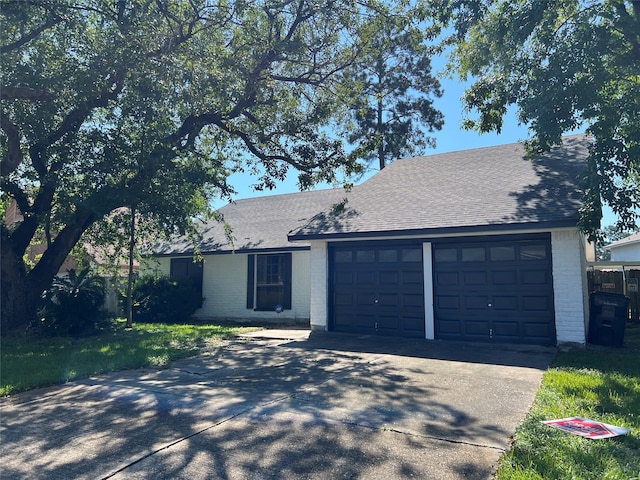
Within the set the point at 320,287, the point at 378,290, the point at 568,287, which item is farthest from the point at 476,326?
the point at 320,287

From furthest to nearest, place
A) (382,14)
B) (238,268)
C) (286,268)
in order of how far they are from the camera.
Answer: (238,268), (286,268), (382,14)

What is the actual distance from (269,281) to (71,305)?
6346mm

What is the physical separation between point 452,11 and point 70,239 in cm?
1161

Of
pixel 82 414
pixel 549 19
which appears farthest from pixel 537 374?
pixel 549 19

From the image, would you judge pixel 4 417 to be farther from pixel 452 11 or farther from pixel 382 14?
pixel 382 14

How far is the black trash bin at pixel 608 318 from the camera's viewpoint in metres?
9.65

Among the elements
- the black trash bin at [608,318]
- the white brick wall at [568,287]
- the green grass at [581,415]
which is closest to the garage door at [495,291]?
the white brick wall at [568,287]

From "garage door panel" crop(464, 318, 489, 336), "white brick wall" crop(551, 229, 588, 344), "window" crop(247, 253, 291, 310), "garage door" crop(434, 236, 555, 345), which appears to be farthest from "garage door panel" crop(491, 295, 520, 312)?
"window" crop(247, 253, 291, 310)

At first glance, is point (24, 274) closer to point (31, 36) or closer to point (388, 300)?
point (31, 36)

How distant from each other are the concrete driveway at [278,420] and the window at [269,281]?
6.95 m

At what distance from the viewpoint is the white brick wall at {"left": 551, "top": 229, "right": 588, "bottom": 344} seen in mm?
9445

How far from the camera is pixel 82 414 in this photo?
5461 mm

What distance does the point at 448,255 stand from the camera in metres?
11.1

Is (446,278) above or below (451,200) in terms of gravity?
below
